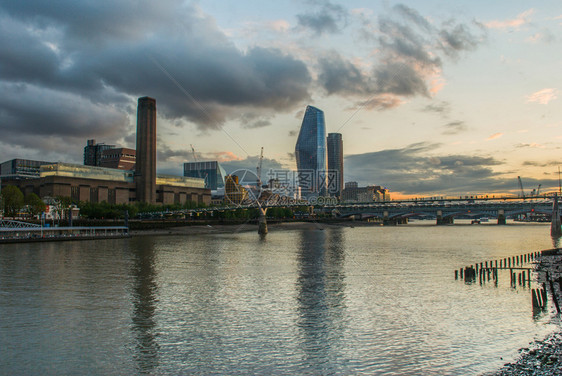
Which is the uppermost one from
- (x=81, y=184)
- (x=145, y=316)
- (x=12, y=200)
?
(x=81, y=184)

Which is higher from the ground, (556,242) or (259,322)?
(259,322)

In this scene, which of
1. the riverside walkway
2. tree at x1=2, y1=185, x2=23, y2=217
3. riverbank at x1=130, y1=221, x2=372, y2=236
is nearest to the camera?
the riverside walkway

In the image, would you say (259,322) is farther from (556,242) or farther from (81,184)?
(81,184)

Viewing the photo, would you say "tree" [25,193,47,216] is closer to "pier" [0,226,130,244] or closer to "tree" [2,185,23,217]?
"tree" [2,185,23,217]

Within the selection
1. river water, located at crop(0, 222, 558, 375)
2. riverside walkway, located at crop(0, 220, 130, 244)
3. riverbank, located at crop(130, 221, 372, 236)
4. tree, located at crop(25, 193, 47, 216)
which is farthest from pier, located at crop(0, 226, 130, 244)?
river water, located at crop(0, 222, 558, 375)

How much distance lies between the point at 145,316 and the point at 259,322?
6.41 metres

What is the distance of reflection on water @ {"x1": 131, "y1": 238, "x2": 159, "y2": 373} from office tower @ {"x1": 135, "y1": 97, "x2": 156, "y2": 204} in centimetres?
14932

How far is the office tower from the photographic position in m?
189

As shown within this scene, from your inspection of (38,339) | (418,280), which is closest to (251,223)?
(418,280)

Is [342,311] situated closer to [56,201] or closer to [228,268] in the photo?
[228,268]

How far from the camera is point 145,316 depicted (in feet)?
80.7

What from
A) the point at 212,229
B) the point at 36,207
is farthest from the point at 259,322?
the point at 212,229

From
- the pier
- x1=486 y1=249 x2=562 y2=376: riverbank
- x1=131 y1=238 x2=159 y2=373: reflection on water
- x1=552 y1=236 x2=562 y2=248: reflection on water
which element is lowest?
x1=552 y1=236 x2=562 y2=248: reflection on water

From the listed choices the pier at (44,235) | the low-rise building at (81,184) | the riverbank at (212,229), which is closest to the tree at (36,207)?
the pier at (44,235)
